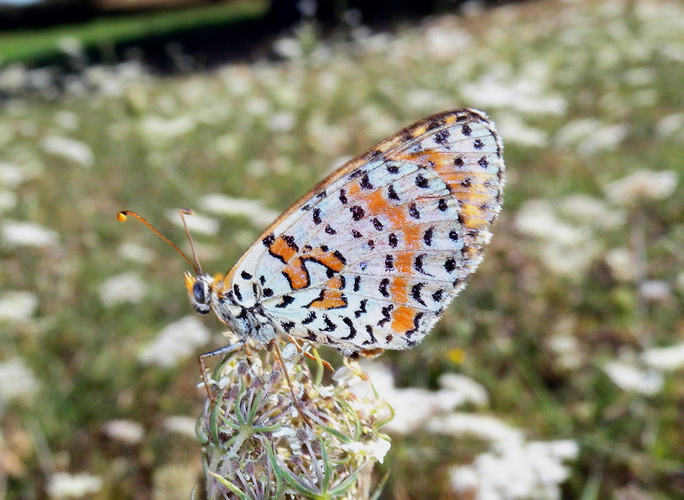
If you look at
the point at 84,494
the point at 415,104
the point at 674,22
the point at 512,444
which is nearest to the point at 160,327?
Result: the point at 84,494

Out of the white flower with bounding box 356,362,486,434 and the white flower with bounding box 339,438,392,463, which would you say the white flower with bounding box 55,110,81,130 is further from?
the white flower with bounding box 339,438,392,463

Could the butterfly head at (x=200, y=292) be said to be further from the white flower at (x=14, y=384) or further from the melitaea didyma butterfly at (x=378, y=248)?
the white flower at (x=14, y=384)

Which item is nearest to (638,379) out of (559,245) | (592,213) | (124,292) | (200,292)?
(559,245)

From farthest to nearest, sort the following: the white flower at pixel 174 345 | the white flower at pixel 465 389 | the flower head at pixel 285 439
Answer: the white flower at pixel 174 345, the white flower at pixel 465 389, the flower head at pixel 285 439

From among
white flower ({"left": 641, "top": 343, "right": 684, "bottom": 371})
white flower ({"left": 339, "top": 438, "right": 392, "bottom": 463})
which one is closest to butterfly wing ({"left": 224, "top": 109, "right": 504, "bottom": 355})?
white flower ({"left": 339, "top": 438, "right": 392, "bottom": 463})

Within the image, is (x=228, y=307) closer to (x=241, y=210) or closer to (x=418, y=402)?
(x=418, y=402)

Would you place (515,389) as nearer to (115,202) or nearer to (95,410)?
(95,410)

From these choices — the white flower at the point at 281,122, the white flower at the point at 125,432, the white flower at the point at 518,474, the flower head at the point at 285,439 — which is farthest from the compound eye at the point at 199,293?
the white flower at the point at 281,122
